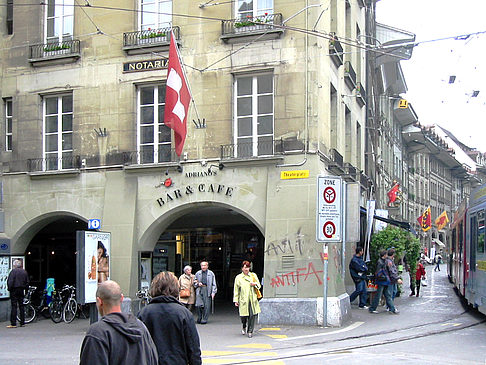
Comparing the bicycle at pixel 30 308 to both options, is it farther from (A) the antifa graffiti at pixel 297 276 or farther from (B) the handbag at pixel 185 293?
(A) the antifa graffiti at pixel 297 276

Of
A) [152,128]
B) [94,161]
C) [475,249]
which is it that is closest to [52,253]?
[94,161]

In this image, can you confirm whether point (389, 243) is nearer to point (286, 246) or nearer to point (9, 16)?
point (286, 246)

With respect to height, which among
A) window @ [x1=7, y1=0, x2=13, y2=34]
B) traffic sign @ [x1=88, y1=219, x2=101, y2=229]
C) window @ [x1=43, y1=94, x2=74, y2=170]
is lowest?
traffic sign @ [x1=88, y1=219, x2=101, y2=229]

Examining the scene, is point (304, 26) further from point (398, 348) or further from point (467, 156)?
point (467, 156)

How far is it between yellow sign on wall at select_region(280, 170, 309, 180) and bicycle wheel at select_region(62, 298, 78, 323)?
6.92m

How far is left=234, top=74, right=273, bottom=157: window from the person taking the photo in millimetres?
17672

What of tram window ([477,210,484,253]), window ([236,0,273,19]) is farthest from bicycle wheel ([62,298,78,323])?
tram window ([477,210,484,253])

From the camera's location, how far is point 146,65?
733 inches

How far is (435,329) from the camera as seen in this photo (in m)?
15.4

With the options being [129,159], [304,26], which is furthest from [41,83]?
[304,26]

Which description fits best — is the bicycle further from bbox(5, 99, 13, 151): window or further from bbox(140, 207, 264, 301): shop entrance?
bbox(140, 207, 264, 301): shop entrance

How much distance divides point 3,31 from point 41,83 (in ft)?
7.71

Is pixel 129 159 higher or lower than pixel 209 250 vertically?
higher

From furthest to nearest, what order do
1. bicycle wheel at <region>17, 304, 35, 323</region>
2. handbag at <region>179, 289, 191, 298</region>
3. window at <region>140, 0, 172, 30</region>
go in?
window at <region>140, 0, 172, 30</region> < bicycle wheel at <region>17, 304, 35, 323</region> < handbag at <region>179, 289, 191, 298</region>
